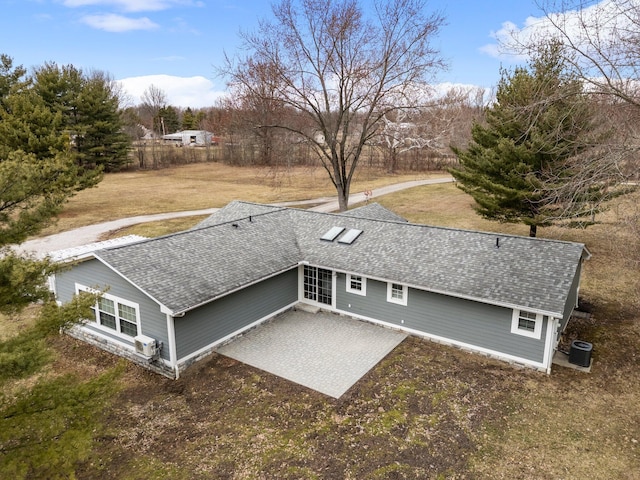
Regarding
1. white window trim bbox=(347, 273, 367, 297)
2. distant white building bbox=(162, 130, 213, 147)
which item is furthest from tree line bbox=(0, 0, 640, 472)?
distant white building bbox=(162, 130, 213, 147)

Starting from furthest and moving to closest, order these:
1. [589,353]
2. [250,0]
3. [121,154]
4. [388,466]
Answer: [121,154], [250,0], [589,353], [388,466]

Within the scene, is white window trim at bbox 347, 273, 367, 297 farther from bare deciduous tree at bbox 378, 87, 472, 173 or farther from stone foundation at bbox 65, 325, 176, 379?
bare deciduous tree at bbox 378, 87, 472, 173

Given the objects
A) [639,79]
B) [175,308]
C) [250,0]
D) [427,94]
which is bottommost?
[175,308]

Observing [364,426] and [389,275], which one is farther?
[389,275]

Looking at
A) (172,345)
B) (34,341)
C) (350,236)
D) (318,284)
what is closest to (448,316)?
(350,236)

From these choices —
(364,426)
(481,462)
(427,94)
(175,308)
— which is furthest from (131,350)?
(427,94)

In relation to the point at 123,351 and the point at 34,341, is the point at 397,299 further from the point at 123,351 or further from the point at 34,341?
the point at 34,341

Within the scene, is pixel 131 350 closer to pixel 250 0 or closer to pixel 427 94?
pixel 250 0
